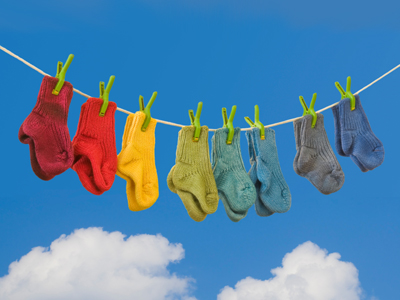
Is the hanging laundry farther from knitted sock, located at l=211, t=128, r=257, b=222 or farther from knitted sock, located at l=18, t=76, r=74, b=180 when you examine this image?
knitted sock, located at l=18, t=76, r=74, b=180

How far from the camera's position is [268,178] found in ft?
5.66

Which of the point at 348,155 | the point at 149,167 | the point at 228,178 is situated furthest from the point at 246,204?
the point at 348,155

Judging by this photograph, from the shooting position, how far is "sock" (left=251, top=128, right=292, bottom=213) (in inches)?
68.1

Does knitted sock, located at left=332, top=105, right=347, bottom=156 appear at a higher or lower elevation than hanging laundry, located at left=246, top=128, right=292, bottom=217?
higher

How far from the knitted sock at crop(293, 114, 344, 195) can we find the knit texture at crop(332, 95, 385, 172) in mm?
111

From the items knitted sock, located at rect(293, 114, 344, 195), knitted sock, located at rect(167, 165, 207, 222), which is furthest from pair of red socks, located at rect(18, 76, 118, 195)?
knitted sock, located at rect(293, 114, 344, 195)

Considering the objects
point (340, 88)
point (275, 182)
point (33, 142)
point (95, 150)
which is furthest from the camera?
point (340, 88)

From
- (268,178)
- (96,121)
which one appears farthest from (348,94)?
(96,121)

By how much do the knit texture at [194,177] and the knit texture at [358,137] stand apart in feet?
2.21

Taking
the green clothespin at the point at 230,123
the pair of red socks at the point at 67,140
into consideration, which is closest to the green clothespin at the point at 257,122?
the green clothespin at the point at 230,123

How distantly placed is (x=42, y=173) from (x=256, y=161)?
877mm

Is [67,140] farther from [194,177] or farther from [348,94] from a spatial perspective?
[348,94]

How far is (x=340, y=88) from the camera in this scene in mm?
1926

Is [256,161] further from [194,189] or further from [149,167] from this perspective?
[149,167]
